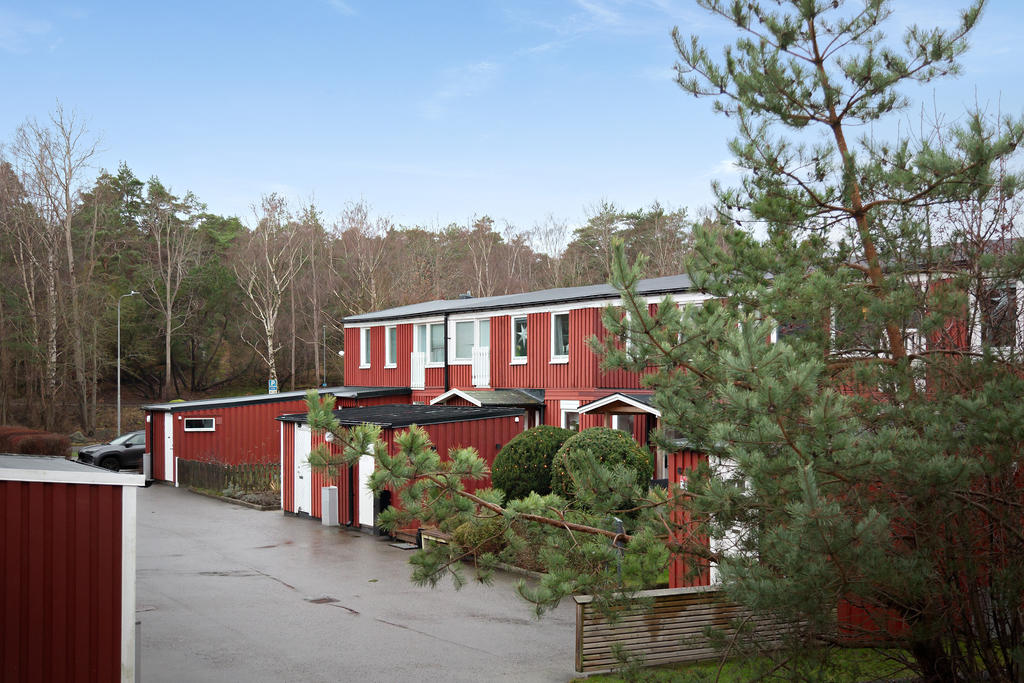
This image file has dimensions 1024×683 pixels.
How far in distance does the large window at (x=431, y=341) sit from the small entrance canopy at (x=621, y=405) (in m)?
10.1

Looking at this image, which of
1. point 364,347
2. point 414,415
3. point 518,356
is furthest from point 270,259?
point 414,415

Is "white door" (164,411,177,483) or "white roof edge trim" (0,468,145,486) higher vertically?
"white roof edge trim" (0,468,145,486)

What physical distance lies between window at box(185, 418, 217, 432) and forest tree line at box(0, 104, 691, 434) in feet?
62.5

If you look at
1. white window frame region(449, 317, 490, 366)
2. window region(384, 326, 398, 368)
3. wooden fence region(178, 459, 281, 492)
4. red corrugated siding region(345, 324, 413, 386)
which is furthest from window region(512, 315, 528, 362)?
wooden fence region(178, 459, 281, 492)

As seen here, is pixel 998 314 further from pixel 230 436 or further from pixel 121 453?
pixel 121 453

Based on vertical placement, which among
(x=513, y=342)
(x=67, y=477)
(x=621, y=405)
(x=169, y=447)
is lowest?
(x=169, y=447)

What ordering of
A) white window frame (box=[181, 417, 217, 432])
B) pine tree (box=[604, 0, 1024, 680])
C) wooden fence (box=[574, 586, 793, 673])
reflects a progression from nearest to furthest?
1. pine tree (box=[604, 0, 1024, 680])
2. wooden fence (box=[574, 586, 793, 673])
3. white window frame (box=[181, 417, 217, 432])

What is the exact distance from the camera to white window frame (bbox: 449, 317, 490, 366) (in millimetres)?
29269

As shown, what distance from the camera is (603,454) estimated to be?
17609mm

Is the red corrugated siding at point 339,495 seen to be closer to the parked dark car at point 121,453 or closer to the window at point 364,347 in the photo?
the window at point 364,347

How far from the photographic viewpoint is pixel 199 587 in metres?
14.9

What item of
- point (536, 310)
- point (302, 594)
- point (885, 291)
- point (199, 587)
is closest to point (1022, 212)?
point (885, 291)

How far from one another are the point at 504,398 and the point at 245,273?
34185 millimetres

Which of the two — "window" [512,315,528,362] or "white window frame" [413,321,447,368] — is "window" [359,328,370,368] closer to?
"white window frame" [413,321,447,368]
